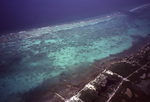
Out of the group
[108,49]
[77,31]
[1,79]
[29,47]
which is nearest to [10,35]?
[29,47]

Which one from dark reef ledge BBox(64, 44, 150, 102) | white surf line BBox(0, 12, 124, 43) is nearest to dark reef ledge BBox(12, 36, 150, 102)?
dark reef ledge BBox(64, 44, 150, 102)

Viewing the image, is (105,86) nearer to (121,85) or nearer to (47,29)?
(121,85)

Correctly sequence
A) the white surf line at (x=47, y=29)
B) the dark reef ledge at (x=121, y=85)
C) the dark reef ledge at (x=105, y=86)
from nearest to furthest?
the dark reef ledge at (x=121, y=85), the dark reef ledge at (x=105, y=86), the white surf line at (x=47, y=29)

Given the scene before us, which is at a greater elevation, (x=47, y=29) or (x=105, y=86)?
(x=47, y=29)

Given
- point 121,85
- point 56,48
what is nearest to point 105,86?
point 121,85

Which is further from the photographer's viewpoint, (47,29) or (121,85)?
(47,29)

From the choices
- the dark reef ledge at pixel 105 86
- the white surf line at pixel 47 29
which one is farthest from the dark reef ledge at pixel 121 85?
the white surf line at pixel 47 29

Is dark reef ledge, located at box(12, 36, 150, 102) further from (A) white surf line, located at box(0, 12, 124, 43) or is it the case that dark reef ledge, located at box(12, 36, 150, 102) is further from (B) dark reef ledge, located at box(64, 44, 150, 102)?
(A) white surf line, located at box(0, 12, 124, 43)

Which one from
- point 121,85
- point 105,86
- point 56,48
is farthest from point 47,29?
point 121,85

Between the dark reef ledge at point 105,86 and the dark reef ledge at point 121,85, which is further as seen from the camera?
the dark reef ledge at point 105,86

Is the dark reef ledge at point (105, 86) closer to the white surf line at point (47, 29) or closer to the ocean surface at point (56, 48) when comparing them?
the ocean surface at point (56, 48)

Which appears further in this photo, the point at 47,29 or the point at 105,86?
the point at 47,29

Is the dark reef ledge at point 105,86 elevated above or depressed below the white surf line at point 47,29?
below
